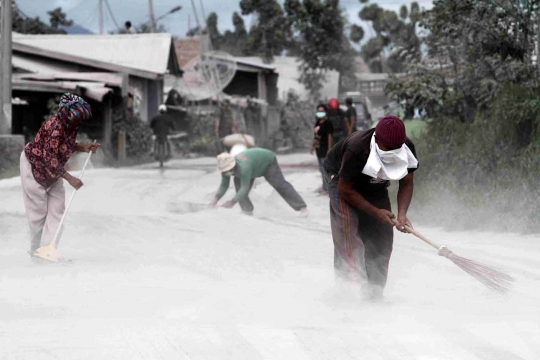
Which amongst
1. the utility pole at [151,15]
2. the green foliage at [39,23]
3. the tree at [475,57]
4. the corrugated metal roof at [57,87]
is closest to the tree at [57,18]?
the green foliage at [39,23]

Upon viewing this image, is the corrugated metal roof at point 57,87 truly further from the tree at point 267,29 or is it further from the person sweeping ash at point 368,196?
the tree at point 267,29

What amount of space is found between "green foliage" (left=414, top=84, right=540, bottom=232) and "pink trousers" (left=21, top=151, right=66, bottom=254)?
4719 millimetres

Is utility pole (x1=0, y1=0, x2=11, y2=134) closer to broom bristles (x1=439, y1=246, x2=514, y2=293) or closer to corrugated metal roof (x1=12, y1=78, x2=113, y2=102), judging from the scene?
corrugated metal roof (x1=12, y1=78, x2=113, y2=102)

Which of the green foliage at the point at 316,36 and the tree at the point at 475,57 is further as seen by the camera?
the green foliage at the point at 316,36

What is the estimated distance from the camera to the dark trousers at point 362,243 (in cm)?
581

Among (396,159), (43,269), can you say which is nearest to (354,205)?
(396,159)

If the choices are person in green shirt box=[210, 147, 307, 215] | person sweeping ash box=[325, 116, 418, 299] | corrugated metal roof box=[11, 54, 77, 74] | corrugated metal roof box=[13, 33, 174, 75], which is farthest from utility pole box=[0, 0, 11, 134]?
person sweeping ash box=[325, 116, 418, 299]

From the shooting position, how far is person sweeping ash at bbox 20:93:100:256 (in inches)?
289

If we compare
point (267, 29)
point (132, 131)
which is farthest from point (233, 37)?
point (132, 131)

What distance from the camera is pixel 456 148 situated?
11820mm

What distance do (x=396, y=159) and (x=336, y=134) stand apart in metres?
10.1

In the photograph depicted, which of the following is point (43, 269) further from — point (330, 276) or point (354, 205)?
point (354, 205)

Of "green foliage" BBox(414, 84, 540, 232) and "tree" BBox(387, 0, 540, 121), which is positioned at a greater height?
"tree" BBox(387, 0, 540, 121)

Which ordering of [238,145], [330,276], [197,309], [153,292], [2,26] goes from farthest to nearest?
1. [2,26]
2. [238,145]
3. [330,276]
4. [153,292]
5. [197,309]
